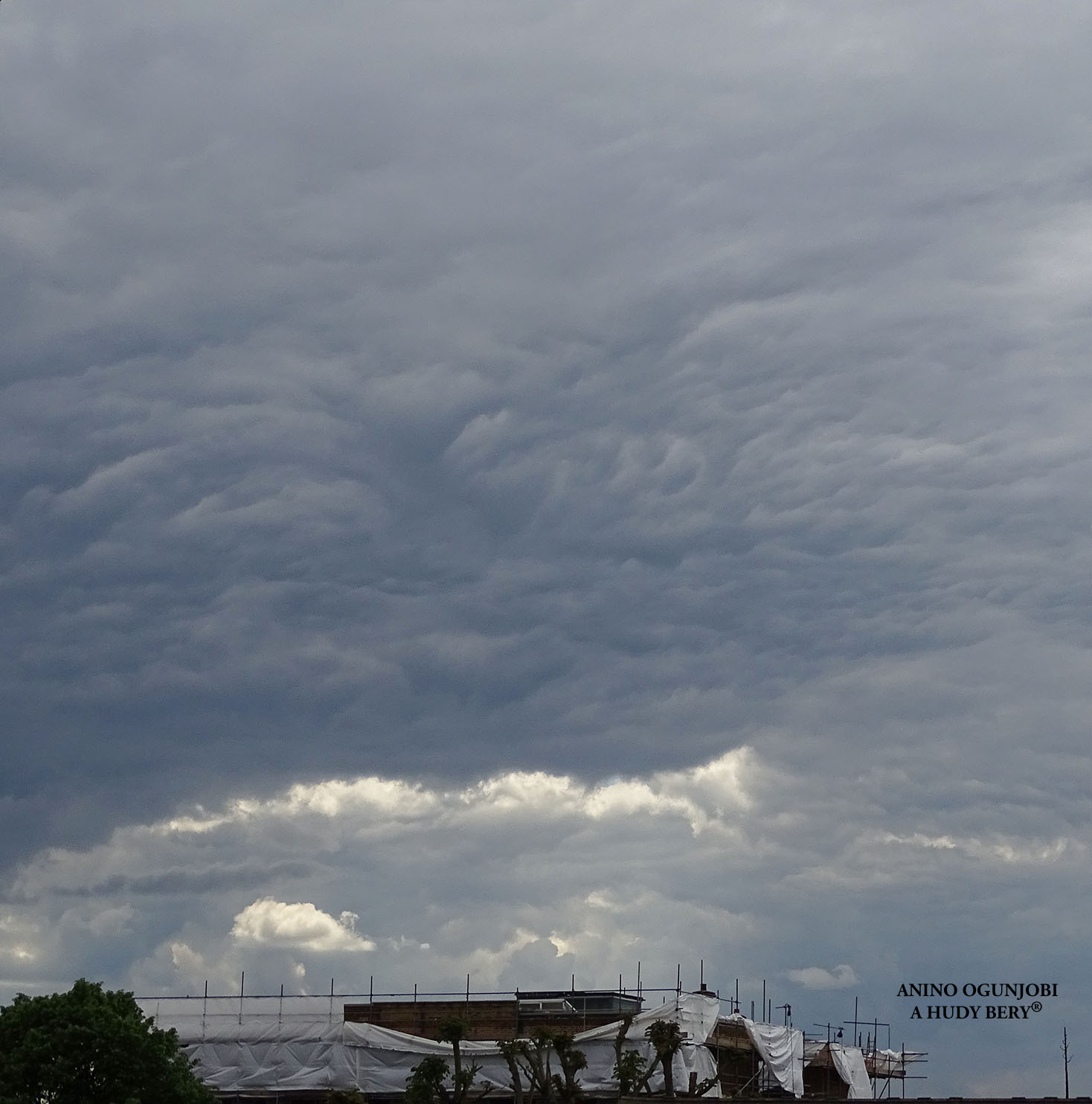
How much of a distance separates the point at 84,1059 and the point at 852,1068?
6941 cm

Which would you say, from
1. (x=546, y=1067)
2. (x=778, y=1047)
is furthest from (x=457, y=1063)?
(x=778, y=1047)

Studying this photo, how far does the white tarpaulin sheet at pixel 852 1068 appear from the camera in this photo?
116375mm

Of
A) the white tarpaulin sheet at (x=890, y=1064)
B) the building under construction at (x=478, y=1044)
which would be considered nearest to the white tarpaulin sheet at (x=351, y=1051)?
the building under construction at (x=478, y=1044)

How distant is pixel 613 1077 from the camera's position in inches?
3561

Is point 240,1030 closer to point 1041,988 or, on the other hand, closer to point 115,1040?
point 115,1040

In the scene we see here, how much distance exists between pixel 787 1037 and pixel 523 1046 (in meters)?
26.3

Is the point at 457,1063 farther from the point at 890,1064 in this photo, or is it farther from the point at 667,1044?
the point at 890,1064

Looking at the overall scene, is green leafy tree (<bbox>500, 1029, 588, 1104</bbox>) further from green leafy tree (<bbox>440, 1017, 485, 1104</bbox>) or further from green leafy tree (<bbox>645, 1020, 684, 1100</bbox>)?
green leafy tree (<bbox>645, 1020, 684, 1100</bbox>)

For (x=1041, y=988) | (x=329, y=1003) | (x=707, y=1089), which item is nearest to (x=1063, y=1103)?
(x=707, y=1089)

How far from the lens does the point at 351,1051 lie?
96.6 meters

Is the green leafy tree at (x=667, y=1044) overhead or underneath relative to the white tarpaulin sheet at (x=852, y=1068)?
overhead

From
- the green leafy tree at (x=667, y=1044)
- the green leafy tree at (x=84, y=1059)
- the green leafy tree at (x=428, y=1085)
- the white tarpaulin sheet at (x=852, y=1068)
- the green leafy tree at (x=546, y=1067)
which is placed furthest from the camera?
the white tarpaulin sheet at (x=852, y=1068)

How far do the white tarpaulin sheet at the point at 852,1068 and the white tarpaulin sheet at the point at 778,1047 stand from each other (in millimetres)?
10835

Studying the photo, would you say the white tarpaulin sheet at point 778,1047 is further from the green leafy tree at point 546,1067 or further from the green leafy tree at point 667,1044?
the green leafy tree at point 546,1067
